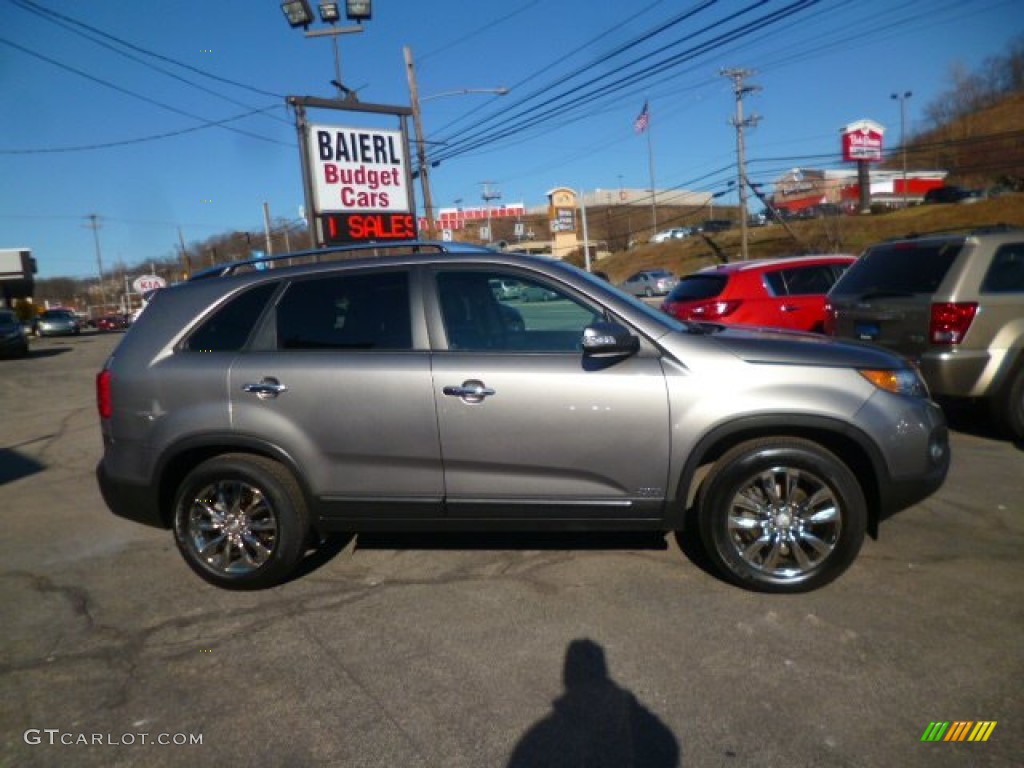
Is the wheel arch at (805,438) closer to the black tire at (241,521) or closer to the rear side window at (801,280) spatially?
the black tire at (241,521)

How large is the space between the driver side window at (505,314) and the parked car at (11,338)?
81.5 feet

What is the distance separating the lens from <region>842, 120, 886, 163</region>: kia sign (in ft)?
194

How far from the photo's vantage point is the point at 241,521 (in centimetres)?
380

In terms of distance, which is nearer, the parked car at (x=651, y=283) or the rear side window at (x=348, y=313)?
the rear side window at (x=348, y=313)

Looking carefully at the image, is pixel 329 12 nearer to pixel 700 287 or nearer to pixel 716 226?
pixel 700 287

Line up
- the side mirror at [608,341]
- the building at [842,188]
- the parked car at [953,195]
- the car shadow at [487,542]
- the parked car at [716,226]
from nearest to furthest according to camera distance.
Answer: the side mirror at [608,341]
the car shadow at [487,542]
the parked car at [953,195]
the parked car at [716,226]
the building at [842,188]

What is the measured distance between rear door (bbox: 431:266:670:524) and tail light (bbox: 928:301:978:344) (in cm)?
373

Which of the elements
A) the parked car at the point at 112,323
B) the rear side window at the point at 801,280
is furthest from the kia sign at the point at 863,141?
the parked car at the point at 112,323

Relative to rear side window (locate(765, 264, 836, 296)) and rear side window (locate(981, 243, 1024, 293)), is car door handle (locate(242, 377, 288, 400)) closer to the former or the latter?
rear side window (locate(981, 243, 1024, 293))

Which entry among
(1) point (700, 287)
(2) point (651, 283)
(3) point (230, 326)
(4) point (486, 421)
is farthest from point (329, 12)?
(2) point (651, 283)

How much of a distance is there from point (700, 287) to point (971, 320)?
12.7 feet

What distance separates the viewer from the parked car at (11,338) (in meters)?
22.5

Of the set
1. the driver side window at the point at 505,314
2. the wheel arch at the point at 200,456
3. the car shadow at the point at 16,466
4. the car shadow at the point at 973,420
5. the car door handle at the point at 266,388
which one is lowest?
the car shadow at the point at 973,420

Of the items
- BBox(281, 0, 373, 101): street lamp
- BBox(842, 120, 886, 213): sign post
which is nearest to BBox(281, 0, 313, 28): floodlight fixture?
BBox(281, 0, 373, 101): street lamp
